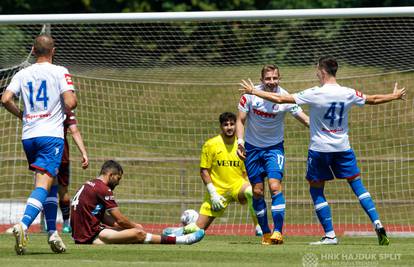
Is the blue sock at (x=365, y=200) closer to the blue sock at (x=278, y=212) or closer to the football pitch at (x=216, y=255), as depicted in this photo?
the football pitch at (x=216, y=255)

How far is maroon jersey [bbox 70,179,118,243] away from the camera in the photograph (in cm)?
1086

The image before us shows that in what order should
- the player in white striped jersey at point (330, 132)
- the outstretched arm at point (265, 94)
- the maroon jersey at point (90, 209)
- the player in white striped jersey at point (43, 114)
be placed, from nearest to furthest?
1. the player in white striped jersey at point (43, 114)
2. the outstretched arm at point (265, 94)
3. the player in white striped jersey at point (330, 132)
4. the maroon jersey at point (90, 209)

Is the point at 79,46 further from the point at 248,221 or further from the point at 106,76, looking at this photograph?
the point at 248,221

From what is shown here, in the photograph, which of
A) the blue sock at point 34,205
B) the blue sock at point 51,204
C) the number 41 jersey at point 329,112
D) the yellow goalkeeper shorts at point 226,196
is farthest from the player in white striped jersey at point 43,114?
the yellow goalkeeper shorts at point 226,196

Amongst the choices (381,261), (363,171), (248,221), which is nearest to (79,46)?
(248,221)

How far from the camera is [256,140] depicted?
1163 centimetres

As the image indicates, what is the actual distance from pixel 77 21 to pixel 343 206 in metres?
6.78

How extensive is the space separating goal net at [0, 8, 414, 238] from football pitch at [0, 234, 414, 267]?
140 inches

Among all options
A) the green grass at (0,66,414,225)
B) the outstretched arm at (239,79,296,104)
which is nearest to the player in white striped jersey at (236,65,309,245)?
the outstretched arm at (239,79,296,104)

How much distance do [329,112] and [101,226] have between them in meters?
2.81

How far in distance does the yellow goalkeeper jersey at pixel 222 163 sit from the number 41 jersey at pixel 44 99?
13.4 feet

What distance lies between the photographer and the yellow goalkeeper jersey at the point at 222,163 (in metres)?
13.6

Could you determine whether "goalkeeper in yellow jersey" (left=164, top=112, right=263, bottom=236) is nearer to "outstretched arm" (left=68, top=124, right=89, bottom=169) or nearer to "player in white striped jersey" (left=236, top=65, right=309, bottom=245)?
"player in white striped jersey" (left=236, top=65, right=309, bottom=245)

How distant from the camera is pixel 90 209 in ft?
35.6
